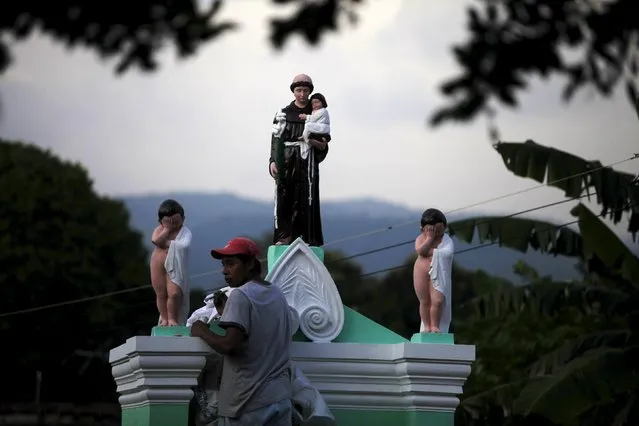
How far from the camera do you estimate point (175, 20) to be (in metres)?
6.32

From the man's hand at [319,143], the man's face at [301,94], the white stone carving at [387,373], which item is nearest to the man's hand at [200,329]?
the white stone carving at [387,373]

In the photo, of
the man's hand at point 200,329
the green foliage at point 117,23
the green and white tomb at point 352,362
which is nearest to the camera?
the green foliage at point 117,23

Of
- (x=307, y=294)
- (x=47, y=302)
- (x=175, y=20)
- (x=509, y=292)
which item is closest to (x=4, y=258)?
(x=47, y=302)

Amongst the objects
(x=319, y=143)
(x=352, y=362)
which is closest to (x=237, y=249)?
(x=352, y=362)

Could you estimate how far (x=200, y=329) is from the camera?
11188 mm

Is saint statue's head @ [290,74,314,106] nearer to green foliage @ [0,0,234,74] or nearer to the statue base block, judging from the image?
the statue base block

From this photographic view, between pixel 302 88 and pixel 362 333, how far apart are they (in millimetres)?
2054

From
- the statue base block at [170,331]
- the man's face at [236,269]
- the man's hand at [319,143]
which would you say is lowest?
the statue base block at [170,331]

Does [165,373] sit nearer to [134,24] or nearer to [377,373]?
[377,373]

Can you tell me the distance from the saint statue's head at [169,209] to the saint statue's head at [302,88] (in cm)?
166

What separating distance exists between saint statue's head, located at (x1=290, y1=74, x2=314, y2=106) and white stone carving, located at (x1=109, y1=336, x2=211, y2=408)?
101 inches

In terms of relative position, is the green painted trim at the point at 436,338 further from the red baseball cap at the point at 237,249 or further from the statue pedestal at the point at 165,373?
the red baseball cap at the point at 237,249

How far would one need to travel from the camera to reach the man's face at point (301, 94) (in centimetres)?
1321

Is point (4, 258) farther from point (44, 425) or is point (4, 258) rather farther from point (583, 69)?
point (583, 69)
